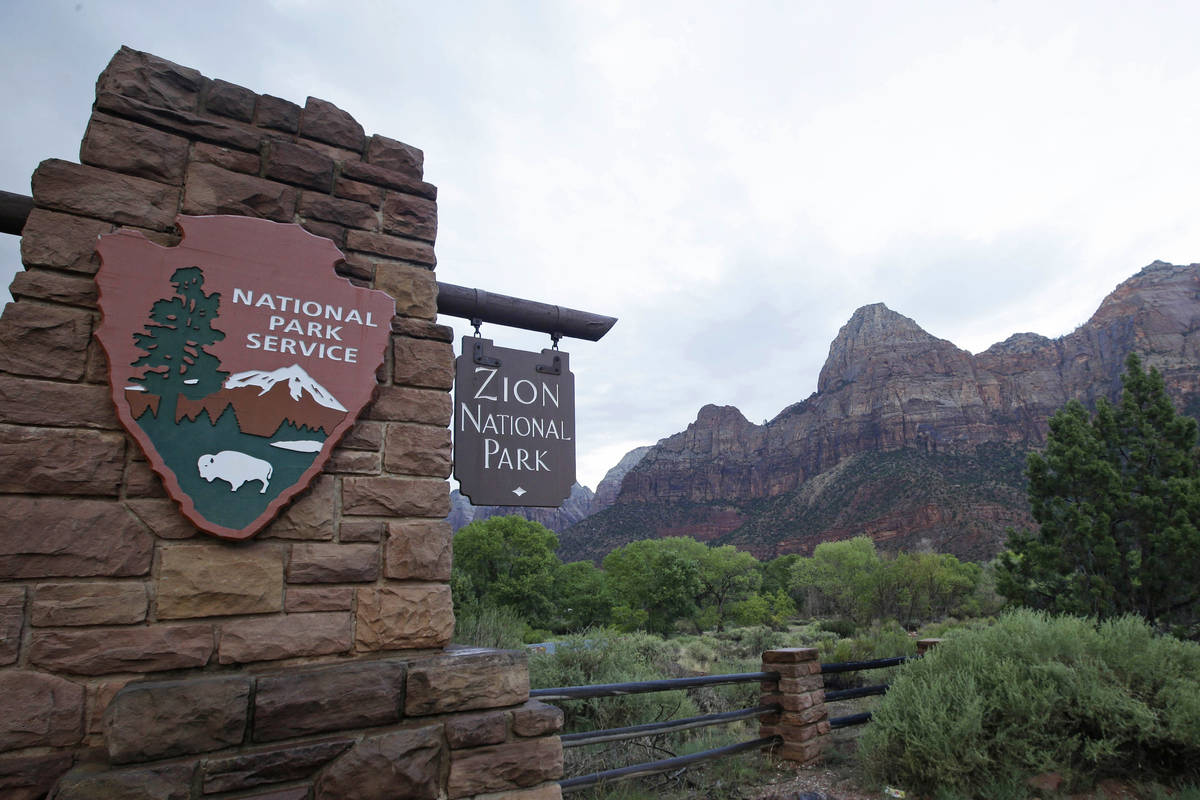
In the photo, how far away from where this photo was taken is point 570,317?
11.4 ft

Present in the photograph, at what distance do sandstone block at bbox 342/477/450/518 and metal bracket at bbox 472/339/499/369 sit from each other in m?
0.77

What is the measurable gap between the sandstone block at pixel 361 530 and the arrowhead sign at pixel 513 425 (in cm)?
51

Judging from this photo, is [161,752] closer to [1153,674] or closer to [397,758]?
[397,758]

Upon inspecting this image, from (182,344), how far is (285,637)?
3.45 feet

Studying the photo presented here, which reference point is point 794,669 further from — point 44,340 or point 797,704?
point 44,340

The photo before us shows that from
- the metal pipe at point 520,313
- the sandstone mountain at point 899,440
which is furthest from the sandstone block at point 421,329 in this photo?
the sandstone mountain at point 899,440

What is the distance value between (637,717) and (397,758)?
6.56 meters

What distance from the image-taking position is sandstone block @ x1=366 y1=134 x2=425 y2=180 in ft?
8.95

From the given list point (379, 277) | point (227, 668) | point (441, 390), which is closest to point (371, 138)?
point (379, 277)

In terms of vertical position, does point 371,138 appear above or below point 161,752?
above

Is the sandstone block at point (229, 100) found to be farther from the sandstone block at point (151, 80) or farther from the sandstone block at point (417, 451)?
the sandstone block at point (417, 451)

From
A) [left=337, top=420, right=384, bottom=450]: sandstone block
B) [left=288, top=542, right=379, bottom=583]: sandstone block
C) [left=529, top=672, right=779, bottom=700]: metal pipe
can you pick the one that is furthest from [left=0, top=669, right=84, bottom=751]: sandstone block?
[left=529, top=672, right=779, bottom=700]: metal pipe

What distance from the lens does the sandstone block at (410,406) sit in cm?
244

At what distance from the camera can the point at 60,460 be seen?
191cm
